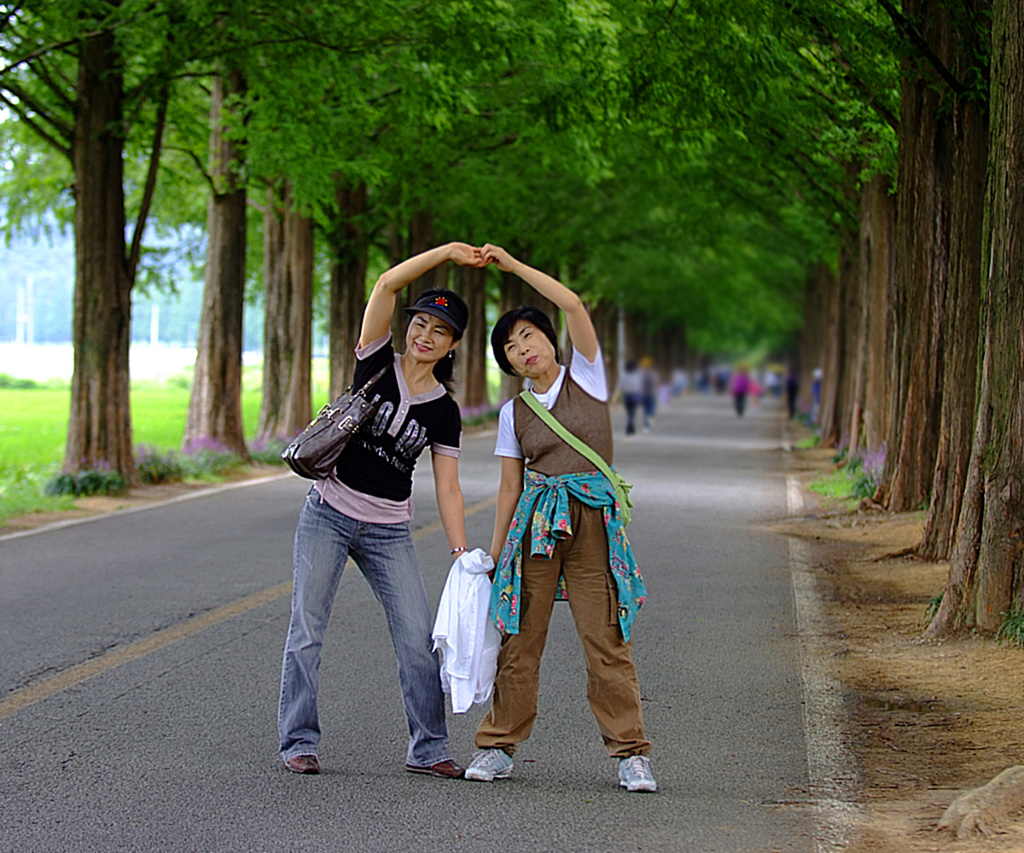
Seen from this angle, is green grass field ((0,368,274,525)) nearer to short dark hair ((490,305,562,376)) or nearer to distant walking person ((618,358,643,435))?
distant walking person ((618,358,643,435))

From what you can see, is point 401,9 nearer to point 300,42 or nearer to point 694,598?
point 300,42

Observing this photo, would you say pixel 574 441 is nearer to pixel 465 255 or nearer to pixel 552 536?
pixel 552 536

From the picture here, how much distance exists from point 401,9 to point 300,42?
1.54 meters

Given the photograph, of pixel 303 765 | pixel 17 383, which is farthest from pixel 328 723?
→ pixel 17 383

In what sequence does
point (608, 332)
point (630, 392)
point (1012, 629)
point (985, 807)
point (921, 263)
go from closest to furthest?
point (985, 807) < point (1012, 629) < point (921, 263) < point (630, 392) < point (608, 332)

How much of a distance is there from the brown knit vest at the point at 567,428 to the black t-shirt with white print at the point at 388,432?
12.2 inches

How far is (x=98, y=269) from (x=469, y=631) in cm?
1315

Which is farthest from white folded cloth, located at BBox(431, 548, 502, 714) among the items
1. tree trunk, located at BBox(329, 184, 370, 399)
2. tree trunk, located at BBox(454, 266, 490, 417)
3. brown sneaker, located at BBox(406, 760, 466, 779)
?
tree trunk, located at BBox(454, 266, 490, 417)

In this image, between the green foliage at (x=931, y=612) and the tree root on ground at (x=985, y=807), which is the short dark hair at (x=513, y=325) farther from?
the green foliage at (x=931, y=612)

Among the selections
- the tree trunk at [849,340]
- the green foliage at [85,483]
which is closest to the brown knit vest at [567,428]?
the green foliage at [85,483]

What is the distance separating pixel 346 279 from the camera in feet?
93.0

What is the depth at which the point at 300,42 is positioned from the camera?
54.8 feet

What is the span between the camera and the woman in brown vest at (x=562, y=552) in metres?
5.19

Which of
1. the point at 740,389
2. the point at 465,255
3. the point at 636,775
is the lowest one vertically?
the point at 636,775
